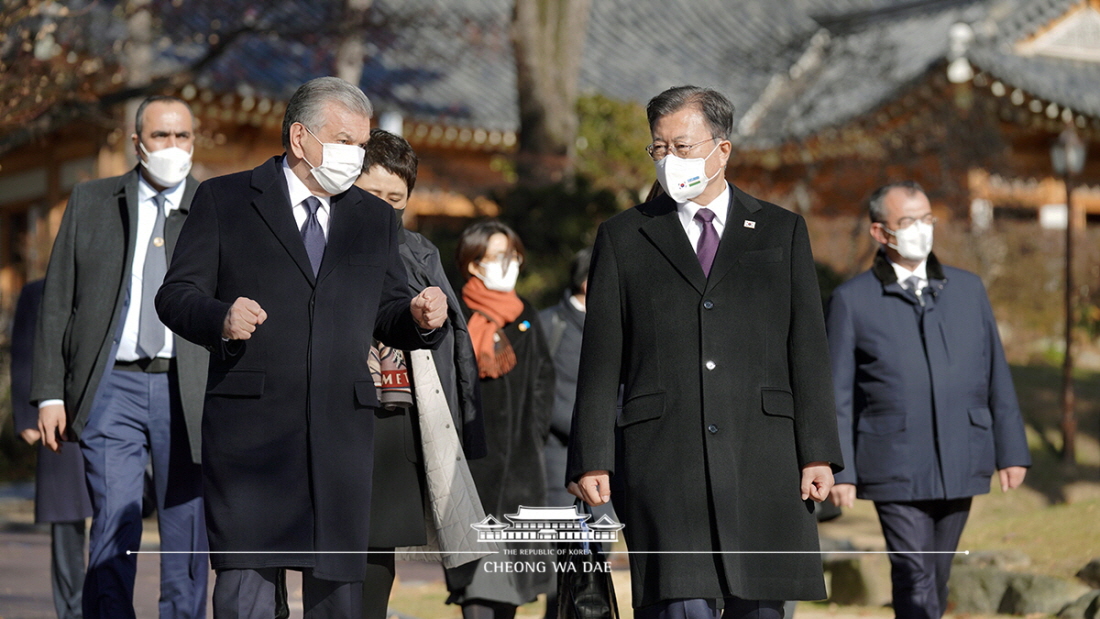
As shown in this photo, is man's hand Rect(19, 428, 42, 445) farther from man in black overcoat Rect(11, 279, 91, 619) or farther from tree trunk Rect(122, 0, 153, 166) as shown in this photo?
tree trunk Rect(122, 0, 153, 166)

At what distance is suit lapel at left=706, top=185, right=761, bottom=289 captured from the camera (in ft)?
12.9

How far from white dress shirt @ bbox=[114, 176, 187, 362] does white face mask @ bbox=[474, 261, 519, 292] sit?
1343 millimetres

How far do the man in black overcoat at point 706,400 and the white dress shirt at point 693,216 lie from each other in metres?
0.03

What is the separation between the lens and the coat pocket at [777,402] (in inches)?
152

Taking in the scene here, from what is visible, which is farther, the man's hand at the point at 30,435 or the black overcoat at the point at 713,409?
the man's hand at the point at 30,435

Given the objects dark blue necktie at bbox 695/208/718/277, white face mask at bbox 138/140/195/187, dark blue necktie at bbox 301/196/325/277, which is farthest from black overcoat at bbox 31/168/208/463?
dark blue necktie at bbox 695/208/718/277

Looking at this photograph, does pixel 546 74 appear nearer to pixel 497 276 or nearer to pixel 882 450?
pixel 497 276

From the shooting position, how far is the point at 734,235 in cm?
398

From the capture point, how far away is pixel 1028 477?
12.3 m

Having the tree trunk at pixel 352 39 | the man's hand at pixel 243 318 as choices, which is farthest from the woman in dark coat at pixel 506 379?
the tree trunk at pixel 352 39

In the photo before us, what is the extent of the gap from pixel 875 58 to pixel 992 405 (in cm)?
1340

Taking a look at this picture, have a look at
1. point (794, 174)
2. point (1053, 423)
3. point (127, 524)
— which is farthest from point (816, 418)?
point (794, 174)

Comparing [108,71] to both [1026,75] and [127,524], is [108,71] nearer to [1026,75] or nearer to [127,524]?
[127,524]

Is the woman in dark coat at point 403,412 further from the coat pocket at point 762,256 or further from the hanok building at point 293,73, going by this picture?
the hanok building at point 293,73
